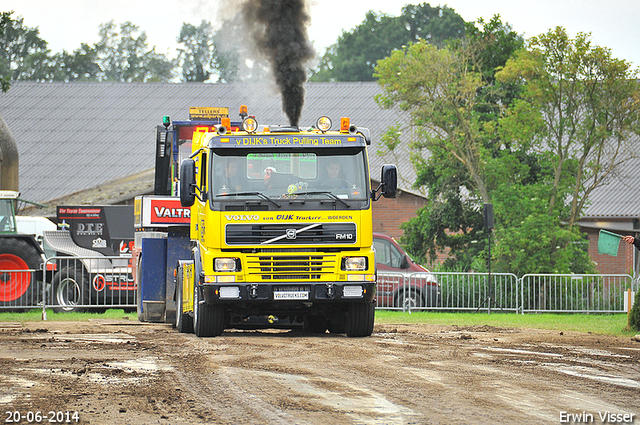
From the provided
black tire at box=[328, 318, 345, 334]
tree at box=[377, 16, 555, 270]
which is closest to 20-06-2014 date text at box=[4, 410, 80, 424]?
black tire at box=[328, 318, 345, 334]

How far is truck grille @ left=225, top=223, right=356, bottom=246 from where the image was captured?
1245 centimetres

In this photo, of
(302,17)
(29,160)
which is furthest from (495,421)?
(29,160)

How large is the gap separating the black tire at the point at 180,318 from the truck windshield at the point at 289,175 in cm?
305

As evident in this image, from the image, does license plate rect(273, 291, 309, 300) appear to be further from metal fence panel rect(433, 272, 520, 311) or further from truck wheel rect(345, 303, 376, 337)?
metal fence panel rect(433, 272, 520, 311)

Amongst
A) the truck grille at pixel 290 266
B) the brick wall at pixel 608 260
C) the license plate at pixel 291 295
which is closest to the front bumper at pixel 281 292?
the license plate at pixel 291 295

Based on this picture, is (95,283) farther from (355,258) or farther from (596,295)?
(596,295)

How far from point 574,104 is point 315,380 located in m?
18.4

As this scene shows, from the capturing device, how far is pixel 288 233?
12445 mm

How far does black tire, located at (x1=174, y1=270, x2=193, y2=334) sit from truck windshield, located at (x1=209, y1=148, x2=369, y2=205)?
3045 mm

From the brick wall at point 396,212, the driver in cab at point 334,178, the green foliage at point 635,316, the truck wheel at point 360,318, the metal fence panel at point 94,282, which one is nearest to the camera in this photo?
the driver in cab at point 334,178

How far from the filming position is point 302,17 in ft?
61.4

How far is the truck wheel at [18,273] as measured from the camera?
21.0 meters

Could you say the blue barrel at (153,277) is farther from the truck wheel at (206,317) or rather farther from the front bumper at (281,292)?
the front bumper at (281,292)

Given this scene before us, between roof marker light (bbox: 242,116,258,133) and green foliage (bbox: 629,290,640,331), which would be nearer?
roof marker light (bbox: 242,116,258,133)
